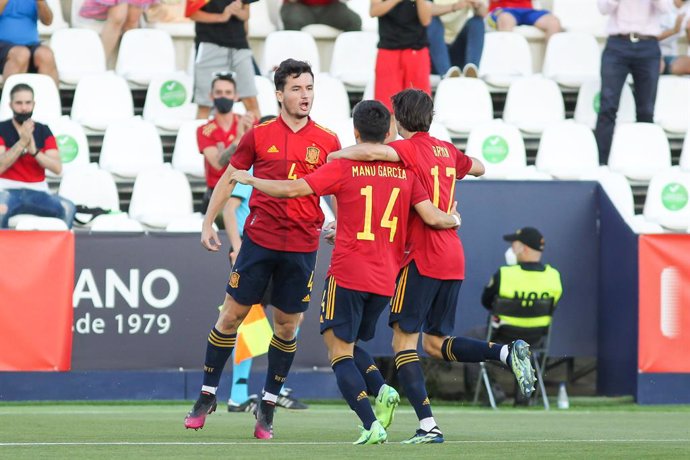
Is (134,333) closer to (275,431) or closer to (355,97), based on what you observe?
(275,431)

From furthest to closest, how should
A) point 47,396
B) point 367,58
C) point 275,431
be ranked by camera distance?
point 367,58, point 47,396, point 275,431

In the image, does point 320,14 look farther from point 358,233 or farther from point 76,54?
point 358,233

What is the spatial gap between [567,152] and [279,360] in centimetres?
680

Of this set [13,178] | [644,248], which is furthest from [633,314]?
[13,178]

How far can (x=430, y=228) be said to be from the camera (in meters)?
8.27

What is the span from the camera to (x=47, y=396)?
1236cm

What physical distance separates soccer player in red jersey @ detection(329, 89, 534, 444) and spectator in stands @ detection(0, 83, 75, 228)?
5375 mm

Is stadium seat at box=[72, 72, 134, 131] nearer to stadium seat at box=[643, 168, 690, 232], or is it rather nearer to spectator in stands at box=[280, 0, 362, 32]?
spectator in stands at box=[280, 0, 362, 32]

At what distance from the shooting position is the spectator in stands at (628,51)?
1495cm

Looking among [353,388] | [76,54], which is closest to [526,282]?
[353,388]

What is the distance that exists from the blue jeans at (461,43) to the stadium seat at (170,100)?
265 centimetres

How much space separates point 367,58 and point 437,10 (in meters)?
1.16

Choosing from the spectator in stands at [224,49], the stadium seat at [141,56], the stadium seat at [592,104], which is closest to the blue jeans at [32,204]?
the spectator in stands at [224,49]

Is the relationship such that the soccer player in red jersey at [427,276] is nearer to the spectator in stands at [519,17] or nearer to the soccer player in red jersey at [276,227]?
the soccer player in red jersey at [276,227]
